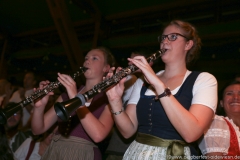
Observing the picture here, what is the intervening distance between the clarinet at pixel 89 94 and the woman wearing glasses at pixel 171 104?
0.09 m

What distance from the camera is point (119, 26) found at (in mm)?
7301

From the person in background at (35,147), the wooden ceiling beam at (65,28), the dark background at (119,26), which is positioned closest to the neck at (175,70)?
the person in background at (35,147)

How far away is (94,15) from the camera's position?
6781mm

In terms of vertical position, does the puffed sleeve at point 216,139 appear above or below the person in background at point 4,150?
below

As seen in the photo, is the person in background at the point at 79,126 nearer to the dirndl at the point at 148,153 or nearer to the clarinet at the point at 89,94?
the clarinet at the point at 89,94

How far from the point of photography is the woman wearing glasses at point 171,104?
1456mm

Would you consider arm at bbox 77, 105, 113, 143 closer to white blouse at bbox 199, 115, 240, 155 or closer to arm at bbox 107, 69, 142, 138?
arm at bbox 107, 69, 142, 138

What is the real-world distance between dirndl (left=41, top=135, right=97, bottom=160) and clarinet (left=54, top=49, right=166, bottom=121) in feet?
1.92

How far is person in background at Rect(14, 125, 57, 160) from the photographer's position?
9.68 ft

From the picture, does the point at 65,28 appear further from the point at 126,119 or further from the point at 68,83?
the point at 126,119

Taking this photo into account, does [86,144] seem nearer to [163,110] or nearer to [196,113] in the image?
[163,110]

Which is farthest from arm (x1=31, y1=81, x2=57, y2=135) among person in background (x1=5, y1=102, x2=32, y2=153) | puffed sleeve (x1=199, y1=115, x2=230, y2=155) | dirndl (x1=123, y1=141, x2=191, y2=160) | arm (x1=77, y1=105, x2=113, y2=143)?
puffed sleeve (x1=199, y1=115, x2=230, y2=155)

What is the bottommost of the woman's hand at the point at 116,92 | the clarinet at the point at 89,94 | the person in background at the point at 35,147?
the person in background at the point at 35,147

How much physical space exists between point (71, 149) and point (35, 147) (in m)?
1.09
